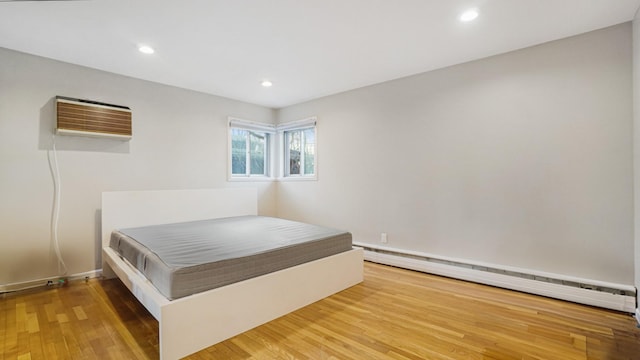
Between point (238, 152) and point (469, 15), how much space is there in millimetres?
3720

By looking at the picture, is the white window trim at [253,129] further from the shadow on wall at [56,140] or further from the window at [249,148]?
the shadow on wall at [56,140]

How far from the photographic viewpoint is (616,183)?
96.5 inches

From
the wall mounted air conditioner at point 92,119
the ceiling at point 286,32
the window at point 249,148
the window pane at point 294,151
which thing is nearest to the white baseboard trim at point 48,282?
the wall mounted air conditioner at point 92,119

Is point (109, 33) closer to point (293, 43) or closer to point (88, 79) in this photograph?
point (88, 79)

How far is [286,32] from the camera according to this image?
258 cm

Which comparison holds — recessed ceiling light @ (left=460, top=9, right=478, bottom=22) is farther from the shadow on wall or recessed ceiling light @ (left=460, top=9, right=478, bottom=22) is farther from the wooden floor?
the shadow on wall

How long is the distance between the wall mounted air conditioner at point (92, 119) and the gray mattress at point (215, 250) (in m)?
1.14

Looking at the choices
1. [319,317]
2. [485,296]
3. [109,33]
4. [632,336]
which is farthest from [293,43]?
[632,336]

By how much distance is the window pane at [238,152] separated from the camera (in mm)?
4820

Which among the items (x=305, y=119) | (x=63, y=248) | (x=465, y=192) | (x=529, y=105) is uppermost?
(x=305, y=119)

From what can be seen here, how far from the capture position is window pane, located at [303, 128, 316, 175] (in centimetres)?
488

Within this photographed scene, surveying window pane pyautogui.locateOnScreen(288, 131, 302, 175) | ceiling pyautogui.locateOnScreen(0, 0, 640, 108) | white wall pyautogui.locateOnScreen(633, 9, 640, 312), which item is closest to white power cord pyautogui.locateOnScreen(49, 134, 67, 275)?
ceiling pyautogui.locateOnScreen(0, 0, 640, 108)

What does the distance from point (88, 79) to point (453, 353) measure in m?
4.38

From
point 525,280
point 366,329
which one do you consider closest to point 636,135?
point 525,280
